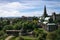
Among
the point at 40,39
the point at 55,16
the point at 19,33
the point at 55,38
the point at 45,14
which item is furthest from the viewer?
the point at 45,14

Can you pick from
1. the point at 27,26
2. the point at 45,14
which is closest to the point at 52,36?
the point at 27,26

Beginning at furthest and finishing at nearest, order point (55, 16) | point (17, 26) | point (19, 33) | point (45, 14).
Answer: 1. point (45, 14)
2. point (55, 16)
3. point (17, 26)
4. point (19, 33)

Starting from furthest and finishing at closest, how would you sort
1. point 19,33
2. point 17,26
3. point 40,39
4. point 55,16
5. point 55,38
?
point 55,16
point 17,26
point 19,33
point 40,39
point 55,38

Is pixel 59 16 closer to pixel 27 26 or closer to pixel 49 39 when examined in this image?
pixel 27 26

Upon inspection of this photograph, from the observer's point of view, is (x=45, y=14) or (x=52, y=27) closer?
(x=52, y=27)

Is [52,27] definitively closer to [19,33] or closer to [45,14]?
[19,33]

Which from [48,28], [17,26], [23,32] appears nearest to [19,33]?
[23,32]

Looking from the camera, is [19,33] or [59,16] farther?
[59,16]

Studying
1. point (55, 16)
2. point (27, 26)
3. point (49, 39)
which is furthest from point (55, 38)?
point (55, 16)
